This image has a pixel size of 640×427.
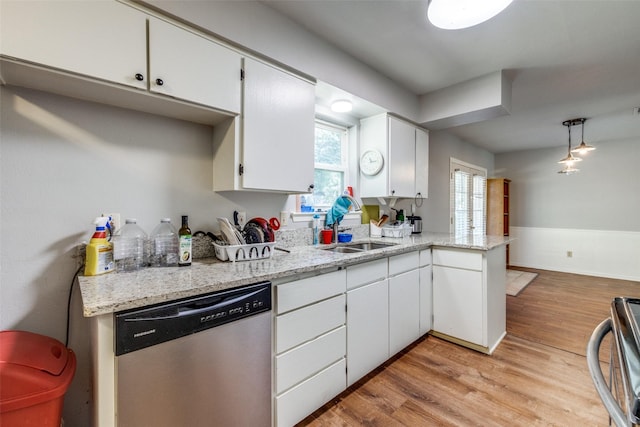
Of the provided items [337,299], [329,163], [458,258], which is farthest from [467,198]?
[337,299]

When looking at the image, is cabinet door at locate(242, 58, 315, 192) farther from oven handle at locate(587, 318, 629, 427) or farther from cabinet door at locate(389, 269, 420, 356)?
oven handle at locate(587, 318, 629, 427)

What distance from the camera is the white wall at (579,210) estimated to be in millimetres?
4570

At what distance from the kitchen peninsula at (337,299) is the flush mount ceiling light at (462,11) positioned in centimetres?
132

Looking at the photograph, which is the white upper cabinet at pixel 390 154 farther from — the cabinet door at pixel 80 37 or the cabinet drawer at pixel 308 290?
the cabinet door at pixel 80 37

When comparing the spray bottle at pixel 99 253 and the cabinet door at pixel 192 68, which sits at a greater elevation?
the cabinet door at pixel 192 68

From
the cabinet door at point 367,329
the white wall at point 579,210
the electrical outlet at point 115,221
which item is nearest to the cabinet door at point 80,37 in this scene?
the electrical outlet at point 115,221

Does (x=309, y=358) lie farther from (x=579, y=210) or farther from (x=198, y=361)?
(x=579, y=210)

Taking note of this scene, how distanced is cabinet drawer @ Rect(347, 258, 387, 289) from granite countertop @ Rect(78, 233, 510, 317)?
6cm

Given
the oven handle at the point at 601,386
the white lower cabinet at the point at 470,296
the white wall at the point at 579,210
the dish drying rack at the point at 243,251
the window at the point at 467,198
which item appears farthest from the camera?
the white wall at the point at 579,210

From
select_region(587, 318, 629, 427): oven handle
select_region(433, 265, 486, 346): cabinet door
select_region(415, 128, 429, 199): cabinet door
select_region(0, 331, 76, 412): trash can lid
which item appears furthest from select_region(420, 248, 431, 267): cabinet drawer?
select_region(0, 331, 76, 412): trash can lid

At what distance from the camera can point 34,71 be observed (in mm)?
1042

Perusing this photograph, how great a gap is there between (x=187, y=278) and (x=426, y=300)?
2063 mm

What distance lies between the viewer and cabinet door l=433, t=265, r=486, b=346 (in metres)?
2.25

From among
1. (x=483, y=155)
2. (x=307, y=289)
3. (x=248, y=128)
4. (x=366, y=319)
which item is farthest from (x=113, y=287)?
(x=483, y=155)
